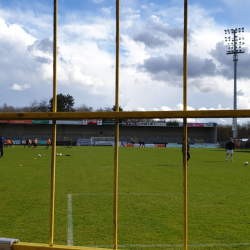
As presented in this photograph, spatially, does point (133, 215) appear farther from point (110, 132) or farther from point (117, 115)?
point (110, 132)

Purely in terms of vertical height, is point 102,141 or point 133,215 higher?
point 102,141

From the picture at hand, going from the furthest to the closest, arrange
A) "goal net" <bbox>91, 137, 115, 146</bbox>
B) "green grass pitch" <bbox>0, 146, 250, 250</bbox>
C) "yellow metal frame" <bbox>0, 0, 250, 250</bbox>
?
"goal net" <bbox>91, 137, 115, 146</bbox>, "green grass pitch" <bbox>0, 146, 250, 250</bbox>, "yellow metal frame" <bbox>0, 0, 250, 250</bbox>

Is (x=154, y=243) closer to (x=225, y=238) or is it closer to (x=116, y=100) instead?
(x=225, y=238)

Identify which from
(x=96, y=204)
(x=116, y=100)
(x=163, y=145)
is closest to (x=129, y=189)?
(x=96, y=204)

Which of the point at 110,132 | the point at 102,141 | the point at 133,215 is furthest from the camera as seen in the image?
the point at 110,132

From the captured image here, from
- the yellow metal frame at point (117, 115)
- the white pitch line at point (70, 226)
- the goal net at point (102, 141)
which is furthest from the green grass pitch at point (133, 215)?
the goal net at point (102, 141)

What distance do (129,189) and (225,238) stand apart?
4.98 metres

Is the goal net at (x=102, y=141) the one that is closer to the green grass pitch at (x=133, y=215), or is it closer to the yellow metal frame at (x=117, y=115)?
the green grass pitch at (x=133, y=215)

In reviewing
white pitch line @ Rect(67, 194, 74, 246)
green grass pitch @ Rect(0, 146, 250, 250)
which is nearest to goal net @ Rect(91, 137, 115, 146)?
green grass pitch @ Rect(0, 146, 250, 250)

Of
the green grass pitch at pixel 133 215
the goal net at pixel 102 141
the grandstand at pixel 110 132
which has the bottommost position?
the green grass pitch at pixel 133 215

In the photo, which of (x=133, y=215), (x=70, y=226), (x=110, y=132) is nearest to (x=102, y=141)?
(x=110, y=132)

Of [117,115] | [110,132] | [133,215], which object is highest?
[110,132]

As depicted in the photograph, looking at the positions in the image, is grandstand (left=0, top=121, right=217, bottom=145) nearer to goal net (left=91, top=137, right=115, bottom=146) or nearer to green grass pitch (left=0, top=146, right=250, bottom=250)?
goal net (left=91, top=137, right=115, bottom=146)

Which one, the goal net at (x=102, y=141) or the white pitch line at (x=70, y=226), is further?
the goal net at (x=102, y=141)
